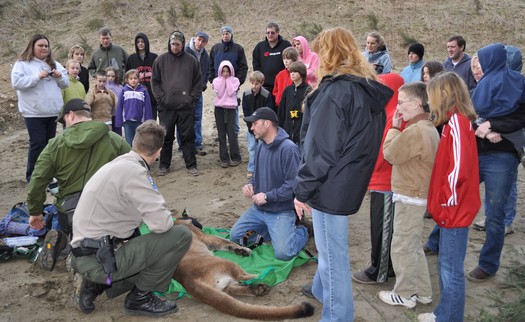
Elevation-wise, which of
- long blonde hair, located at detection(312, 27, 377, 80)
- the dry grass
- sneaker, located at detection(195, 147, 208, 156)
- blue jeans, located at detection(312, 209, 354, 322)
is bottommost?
sneaker, located at detection(195, 147, 208, 156)

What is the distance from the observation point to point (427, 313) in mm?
3820

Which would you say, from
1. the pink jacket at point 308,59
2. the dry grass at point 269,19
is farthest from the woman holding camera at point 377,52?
the dry grass at point 269,19

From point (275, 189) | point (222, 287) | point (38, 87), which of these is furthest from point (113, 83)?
point (222, 287)

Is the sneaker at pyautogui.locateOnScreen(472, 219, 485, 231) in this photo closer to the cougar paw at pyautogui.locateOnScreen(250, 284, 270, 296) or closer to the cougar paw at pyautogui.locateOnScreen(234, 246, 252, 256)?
the cougar paw at pyautogui.locateOnScreen(234, 246, 252, 256)

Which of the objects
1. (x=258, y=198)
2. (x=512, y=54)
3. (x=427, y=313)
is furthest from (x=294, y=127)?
(x=427, y=313)

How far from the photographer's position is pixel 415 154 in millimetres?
3709

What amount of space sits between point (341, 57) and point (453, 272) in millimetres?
1702

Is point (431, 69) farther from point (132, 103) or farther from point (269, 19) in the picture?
point (269, 19)

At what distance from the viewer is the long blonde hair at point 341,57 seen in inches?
123

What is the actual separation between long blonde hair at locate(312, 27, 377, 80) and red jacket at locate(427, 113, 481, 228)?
2.50 feet

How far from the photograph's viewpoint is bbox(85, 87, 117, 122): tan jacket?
257 inches

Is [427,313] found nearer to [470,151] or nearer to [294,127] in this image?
[470,151]

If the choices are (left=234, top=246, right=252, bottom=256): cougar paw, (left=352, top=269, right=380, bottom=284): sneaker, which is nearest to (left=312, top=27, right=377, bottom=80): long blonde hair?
(left=352, top=269, right=380, bottom=284): sneaker

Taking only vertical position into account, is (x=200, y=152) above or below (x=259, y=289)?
above
